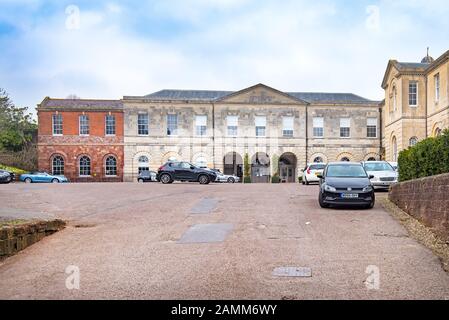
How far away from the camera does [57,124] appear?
156ft

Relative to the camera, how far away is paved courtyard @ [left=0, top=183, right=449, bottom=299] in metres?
6.01

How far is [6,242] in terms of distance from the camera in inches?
324

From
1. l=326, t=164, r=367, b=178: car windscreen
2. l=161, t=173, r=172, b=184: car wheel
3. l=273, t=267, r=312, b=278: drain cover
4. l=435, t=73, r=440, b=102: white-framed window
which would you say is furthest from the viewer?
l=435, t=73, r=440, b=102: white-framed window

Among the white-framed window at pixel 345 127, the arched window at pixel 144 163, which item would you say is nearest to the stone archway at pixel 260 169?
the white-framed window at pixel 345 127

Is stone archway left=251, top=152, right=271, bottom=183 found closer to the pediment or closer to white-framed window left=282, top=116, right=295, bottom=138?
white-framed window left=282, top=116, right=295, bottom=138

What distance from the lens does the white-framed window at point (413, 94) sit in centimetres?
3475

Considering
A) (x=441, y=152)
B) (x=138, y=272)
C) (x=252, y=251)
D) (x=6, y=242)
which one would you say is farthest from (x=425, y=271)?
(x=6, y=242)

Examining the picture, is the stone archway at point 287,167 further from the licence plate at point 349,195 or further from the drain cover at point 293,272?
the drain cover at point 293,272

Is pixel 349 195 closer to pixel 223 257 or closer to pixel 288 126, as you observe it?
pixel 223 257

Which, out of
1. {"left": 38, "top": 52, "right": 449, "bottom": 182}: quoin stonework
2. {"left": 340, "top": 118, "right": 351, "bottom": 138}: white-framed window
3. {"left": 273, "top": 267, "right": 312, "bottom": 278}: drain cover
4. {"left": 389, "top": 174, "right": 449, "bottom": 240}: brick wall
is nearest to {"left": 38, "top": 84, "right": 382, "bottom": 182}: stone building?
{"left": 340, "top": 118, "right": 351, "bottom": 138}: white-framed window

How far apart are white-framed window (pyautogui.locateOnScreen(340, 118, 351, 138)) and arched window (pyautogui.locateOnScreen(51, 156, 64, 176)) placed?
30.0 meters

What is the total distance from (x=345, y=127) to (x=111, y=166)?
25510mm
